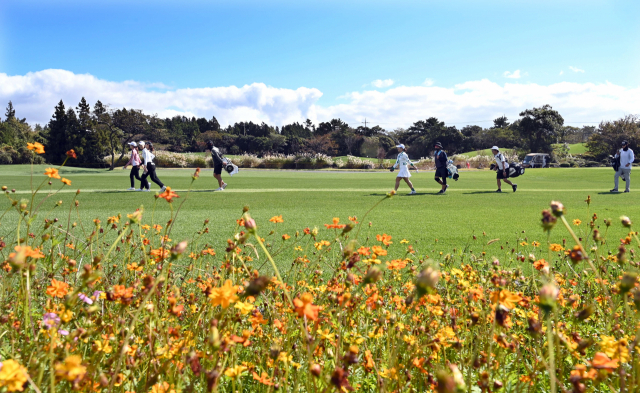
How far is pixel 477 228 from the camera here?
6457 mm

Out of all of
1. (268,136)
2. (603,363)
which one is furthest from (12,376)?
(268,136)

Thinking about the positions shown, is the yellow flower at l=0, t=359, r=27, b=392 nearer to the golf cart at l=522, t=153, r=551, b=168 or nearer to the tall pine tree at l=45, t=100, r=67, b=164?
the tall pine tree at l=45, t=100, r=67, b=164

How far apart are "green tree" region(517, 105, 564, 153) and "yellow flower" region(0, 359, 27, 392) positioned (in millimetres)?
58061

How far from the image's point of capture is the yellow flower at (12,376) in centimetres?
71

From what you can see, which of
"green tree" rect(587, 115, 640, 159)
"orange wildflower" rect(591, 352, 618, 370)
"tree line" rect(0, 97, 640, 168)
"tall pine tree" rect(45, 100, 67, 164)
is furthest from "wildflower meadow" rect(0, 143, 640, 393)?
"green tree" rect(587, 115, 640, 159)

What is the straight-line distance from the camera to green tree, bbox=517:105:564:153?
50969mm

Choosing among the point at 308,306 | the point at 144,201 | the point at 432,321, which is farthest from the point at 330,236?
the point at 144,201

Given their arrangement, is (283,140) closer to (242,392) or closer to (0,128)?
(0,128)

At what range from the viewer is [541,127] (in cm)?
5097

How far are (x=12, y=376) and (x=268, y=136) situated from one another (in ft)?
217

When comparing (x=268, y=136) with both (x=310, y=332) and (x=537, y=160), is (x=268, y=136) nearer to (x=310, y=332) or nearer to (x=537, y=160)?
(x=537, y=160)

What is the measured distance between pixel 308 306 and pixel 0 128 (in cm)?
6349

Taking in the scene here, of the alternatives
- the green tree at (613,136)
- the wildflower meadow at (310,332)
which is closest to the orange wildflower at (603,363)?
the wildflower meadow at (310,332)

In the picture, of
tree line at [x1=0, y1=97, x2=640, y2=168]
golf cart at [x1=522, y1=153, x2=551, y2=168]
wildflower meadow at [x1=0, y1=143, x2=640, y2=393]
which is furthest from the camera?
golf cart at [x1=522, y1=153, x2=551, y2=168]
